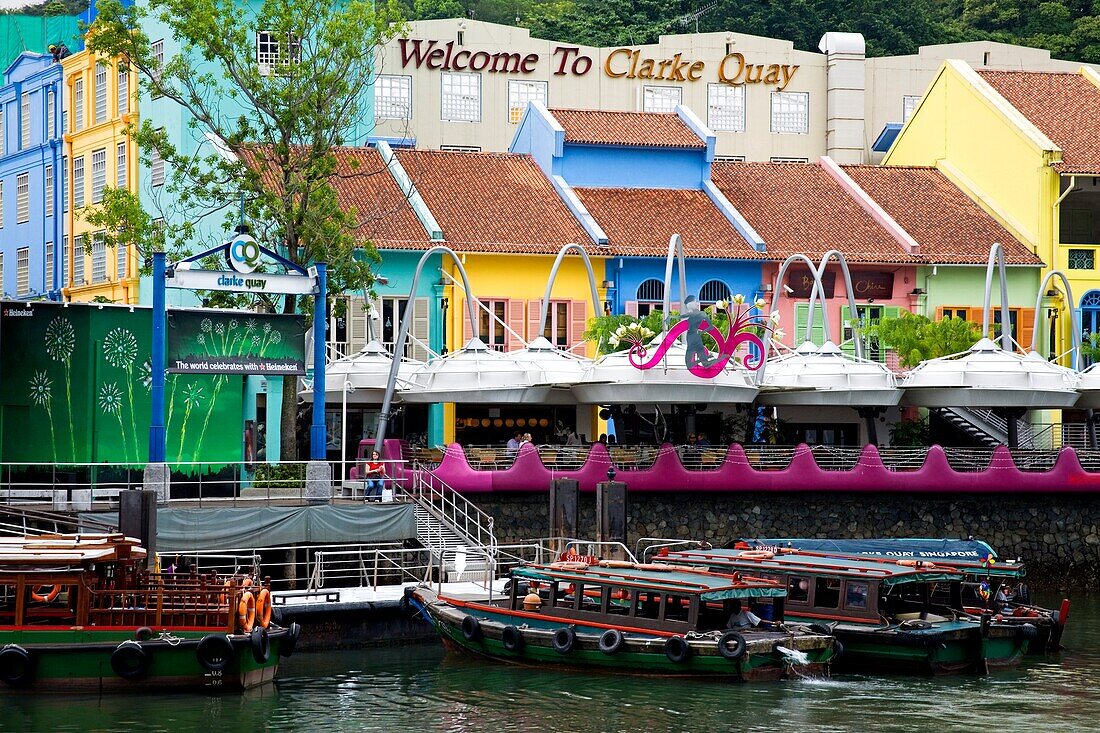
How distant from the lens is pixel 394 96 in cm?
6906

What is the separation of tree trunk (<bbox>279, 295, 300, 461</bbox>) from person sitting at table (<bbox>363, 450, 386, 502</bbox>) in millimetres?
3219

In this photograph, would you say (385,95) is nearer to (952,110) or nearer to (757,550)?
(952,110)

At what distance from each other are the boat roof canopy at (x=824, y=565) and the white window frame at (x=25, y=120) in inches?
1361

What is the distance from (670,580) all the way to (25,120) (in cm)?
3898

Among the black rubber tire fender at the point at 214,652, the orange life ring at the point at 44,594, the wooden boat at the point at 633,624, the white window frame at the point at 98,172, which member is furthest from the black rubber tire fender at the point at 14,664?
the white window frame at the point at 98,172

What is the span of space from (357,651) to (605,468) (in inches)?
463

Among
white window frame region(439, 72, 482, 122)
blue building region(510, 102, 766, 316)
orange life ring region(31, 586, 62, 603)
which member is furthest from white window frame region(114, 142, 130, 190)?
orange life ring region(31, 586, 62, 603)

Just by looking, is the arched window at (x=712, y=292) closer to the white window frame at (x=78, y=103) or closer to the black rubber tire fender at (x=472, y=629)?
the white window frame at (x=78, y=103)

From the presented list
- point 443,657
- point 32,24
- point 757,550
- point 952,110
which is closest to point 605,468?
point 757,550

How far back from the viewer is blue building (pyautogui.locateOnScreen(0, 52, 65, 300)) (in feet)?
195

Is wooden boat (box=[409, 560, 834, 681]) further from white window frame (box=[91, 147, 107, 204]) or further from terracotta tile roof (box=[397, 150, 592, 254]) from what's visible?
white window frame (box=[91, 147, 107, 204])

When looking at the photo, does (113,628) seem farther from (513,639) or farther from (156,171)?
(156,171)

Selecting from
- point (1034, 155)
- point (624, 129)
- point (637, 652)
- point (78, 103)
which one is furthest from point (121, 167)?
point (637, 652)

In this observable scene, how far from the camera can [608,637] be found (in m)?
31.1
